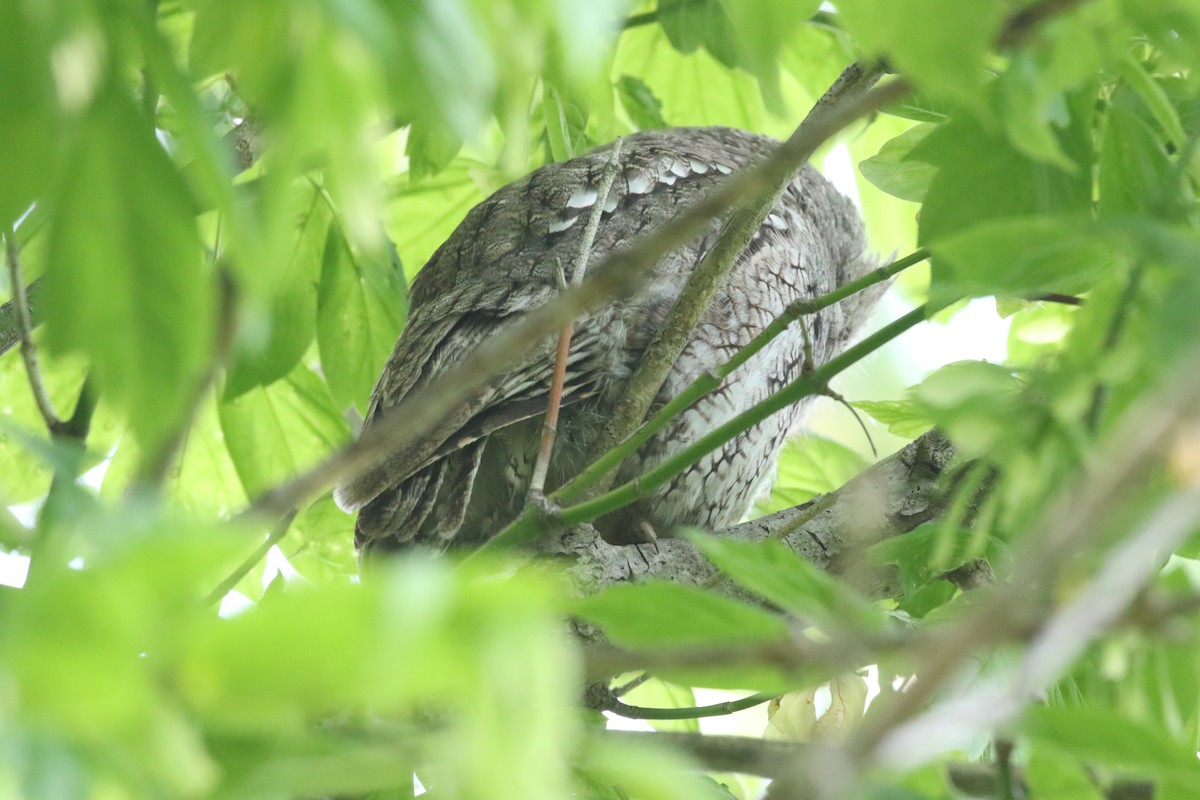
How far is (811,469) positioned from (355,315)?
2.37 feet

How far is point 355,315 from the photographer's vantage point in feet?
4.47

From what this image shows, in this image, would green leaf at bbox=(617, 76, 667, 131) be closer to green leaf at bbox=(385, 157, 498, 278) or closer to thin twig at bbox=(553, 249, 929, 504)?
green leaf at bbox=(385, 157, 498, 278)

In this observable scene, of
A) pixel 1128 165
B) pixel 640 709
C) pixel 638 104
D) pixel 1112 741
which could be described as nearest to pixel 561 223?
pixel 638 104

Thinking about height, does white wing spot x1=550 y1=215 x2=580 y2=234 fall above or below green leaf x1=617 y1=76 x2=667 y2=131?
below

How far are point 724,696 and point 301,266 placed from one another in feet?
3.76

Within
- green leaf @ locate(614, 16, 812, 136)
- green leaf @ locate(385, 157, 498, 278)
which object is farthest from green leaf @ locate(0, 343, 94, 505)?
green leaf @ locate(614, 16, 812, 136)

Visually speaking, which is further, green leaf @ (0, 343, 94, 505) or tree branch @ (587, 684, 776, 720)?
green leaf @ (0, 343, 94, 505)

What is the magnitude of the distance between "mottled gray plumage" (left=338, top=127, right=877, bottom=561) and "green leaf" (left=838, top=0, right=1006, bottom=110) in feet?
2.76

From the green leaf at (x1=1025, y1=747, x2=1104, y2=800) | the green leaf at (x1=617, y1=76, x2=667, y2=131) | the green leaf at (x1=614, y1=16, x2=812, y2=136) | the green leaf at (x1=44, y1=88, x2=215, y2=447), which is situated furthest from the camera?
the green leaf at (x1=614, y1=16, x2=812, y2=136)

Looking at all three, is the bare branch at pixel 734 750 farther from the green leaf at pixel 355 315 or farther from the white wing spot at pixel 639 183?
the white wing spot at pixel 639 183

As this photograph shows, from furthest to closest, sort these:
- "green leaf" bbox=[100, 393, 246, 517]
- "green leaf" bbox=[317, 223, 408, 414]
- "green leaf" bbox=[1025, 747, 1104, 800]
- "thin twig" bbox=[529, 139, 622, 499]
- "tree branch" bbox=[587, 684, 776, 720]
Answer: "green leaf" bbox=[100, 393, 246, 517] < "green leaf" bbox=[317, 223, 408, 414] < "tree branch" bbox=[587, 684, 776, 720] < "thin twig" bbox=[529, 139, 622, 499] < "green leaf" bbox=[1025, 747, 1104, 800]

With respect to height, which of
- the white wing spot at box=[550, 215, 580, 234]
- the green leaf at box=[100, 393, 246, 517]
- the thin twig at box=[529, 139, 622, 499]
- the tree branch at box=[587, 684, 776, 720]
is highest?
the thin twig at box=[529, 139, 622, 499]

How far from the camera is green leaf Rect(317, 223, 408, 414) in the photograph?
4.30ft

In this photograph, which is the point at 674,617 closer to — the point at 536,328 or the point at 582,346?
the point at 536,328
